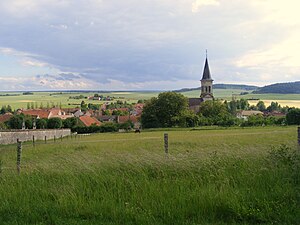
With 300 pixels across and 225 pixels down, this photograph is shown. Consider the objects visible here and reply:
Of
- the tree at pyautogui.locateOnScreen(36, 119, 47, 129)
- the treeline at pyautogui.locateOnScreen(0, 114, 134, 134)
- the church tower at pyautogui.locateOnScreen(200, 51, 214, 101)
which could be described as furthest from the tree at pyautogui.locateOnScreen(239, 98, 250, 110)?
the tree at pyautogui.locateOnScreen(36, 119, 47, 129)

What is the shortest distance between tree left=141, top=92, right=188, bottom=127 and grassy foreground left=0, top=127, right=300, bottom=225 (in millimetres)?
85723

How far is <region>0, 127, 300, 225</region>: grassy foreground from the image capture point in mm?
6922

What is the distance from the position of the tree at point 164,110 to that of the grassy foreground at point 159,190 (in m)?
85.7

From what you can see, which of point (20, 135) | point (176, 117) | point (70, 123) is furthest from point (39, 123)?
point (20, 135)

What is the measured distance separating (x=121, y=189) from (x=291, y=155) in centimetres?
442

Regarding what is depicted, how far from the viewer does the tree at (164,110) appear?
96500mm

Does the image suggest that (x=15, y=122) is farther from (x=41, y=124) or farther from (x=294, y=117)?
(x=294, y=117)

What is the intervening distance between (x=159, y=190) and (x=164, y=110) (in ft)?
292

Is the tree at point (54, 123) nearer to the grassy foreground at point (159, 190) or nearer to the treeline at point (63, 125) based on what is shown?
the treeline at point (63, 125)

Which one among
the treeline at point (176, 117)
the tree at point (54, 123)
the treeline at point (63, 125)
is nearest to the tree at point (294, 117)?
the treeline at point (176, 117)

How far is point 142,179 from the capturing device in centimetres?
872

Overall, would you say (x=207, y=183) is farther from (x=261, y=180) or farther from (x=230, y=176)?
(x=261, y=180)

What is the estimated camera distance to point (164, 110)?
3816 inches

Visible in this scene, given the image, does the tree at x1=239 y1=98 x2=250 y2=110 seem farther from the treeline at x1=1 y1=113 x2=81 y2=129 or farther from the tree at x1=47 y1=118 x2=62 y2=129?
the tree at x1=47 y1=118 x2=62 y2=129
